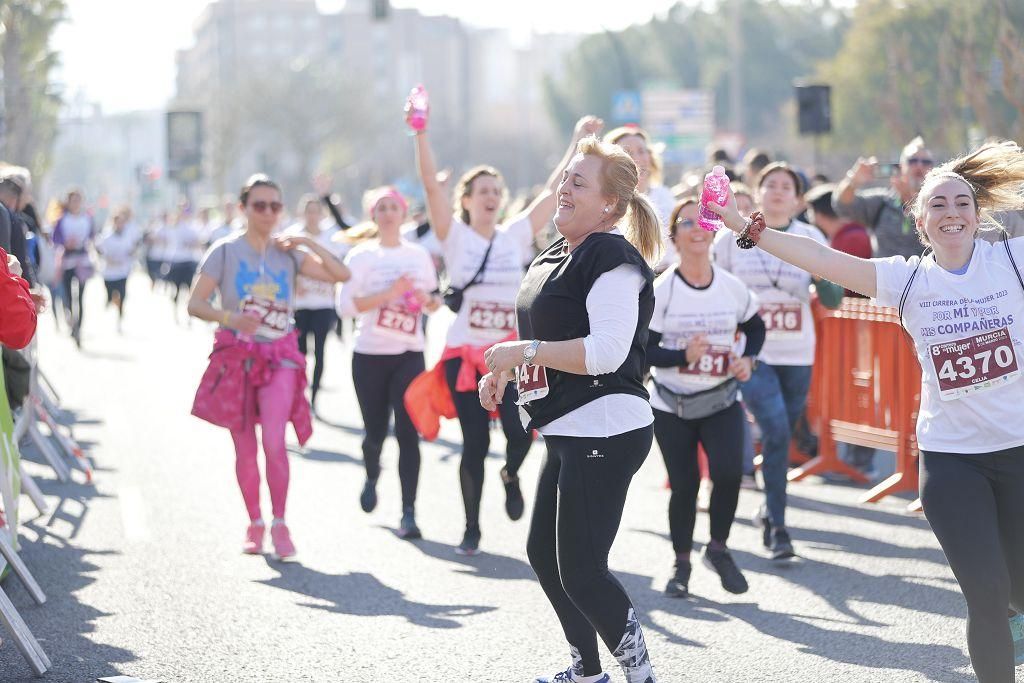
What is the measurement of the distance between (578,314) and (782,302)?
12.8 feet

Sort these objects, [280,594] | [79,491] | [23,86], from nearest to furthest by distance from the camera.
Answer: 1. [280,594]
2. [79,491]
3. [23,86]

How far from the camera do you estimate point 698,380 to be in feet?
23.4

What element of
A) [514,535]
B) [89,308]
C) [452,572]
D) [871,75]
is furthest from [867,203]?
[871,75]

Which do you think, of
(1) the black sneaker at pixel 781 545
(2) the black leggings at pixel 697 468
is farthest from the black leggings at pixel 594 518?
(1) the black sneaker at pixel 781 545

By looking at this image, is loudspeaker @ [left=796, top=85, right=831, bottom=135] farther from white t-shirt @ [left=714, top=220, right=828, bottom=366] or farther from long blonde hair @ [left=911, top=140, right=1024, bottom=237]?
long blonde hair @ [left=911, top=140, right=1024, bottom=237]

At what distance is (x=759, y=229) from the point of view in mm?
5055

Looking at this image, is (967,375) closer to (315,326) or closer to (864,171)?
(864,171)

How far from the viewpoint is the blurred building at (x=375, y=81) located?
96562 millimetres

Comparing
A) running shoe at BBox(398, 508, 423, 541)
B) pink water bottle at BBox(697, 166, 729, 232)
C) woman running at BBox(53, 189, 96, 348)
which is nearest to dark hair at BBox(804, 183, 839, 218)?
running shoe at BBox(398, 508, 423, 541)

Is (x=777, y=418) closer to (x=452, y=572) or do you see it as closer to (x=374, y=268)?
(x=452, y=572)

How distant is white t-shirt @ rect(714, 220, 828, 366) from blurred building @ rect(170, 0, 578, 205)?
81306mm

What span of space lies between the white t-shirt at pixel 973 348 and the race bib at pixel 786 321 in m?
3.43

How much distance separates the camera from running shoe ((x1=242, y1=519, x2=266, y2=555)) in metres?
8.19

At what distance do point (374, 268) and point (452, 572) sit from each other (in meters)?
2.19
